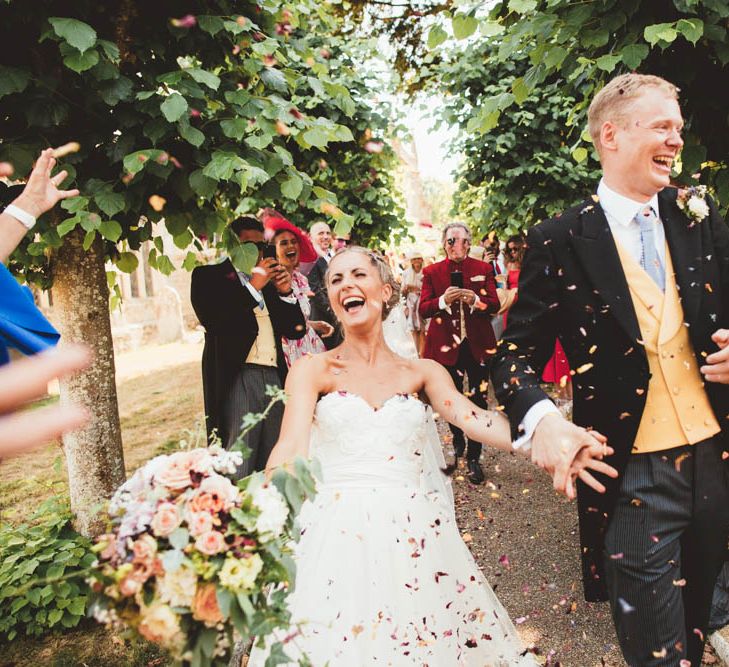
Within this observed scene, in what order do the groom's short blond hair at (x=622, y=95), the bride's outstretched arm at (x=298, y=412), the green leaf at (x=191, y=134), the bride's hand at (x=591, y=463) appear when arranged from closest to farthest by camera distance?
the bride's hand at (x=591, y=463) → the groom's short blond hair at (x=622, y=95) → the bride's outstretched arm at (x=298, y=412) → the green leaf at (x=191, y=134)

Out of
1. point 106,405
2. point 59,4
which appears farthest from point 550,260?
point 106,405

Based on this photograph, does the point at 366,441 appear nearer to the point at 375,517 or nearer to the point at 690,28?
the point at 375,517

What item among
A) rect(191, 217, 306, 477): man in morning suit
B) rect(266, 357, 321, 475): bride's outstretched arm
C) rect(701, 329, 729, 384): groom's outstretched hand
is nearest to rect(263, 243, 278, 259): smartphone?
rect(191, 217, 306, 477): man in morning suit

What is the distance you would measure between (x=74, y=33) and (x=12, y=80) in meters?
0.42

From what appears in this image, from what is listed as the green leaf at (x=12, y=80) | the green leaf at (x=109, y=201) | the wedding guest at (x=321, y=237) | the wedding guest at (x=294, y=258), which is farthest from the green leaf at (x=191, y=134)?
the wedding guest at (x=321, y=237)

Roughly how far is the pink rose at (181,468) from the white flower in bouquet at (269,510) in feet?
0.57

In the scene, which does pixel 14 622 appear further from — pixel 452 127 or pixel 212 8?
pixel 452 127

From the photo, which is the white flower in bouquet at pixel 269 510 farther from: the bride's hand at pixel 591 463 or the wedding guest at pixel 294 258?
the wedding guest at pixel 294 258

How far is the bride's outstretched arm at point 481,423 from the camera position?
1962 mm

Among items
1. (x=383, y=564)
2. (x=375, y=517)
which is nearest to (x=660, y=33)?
(x=375, y=517)

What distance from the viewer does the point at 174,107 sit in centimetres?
291

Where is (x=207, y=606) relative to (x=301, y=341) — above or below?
below

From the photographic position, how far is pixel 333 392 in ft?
9.89

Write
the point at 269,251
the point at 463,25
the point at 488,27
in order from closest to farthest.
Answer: the point at 463,25, the point at 488,27, the point at 269,251
